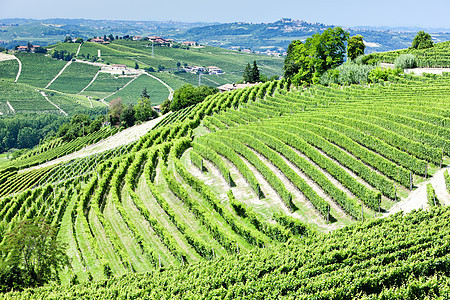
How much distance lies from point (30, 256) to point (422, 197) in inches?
1055

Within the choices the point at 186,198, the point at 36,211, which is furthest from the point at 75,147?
the point at 186,198

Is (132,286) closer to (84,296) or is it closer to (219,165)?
(84,296)

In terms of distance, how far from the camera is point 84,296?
73.5 feet

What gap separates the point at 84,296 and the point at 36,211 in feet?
77.9

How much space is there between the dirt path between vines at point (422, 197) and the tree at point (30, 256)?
75.5 ft

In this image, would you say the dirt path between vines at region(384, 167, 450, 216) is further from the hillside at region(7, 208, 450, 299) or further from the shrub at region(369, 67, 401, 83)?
the shrub at region(369, 67, 401, 83)

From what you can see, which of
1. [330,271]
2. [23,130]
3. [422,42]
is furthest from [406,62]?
[23,130]

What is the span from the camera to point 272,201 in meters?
30.2

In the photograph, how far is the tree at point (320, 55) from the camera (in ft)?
213

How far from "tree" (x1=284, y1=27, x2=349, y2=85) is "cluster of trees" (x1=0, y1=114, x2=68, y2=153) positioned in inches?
4951

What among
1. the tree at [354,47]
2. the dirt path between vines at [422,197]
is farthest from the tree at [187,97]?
the dirt path between vines at [422,197]

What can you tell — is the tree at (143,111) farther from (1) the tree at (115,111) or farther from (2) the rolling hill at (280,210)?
(2) the rolling hill at (280,210)

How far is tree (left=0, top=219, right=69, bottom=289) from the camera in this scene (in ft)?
90.1

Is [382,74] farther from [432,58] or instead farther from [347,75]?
[432,58]
